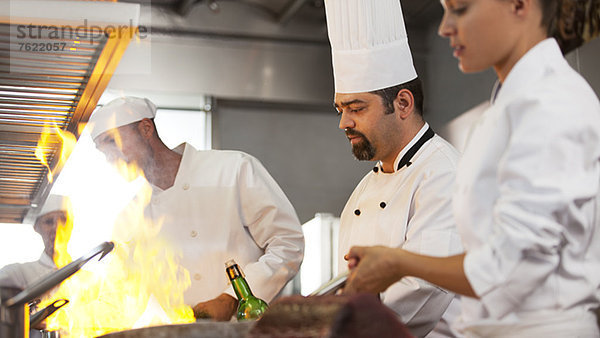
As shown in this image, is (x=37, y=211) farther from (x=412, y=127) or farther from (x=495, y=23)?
(x=495, y=23)

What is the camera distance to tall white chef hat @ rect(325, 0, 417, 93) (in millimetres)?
2312

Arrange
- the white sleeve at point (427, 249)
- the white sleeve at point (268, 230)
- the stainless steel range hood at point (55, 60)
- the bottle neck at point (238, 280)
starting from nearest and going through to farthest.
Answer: the white sleeve at point (427, 249)
the bottle neck at point (238, 280)
the stainless steel range hood at point (55, 60)
the white sleeve at point (268, 230)

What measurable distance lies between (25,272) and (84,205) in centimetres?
74

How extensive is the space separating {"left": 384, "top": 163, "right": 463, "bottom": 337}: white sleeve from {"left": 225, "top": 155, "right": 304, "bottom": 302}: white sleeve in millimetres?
702

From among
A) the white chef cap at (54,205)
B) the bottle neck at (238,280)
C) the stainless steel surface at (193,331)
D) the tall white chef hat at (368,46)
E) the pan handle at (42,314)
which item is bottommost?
the pan handle at (42,314)

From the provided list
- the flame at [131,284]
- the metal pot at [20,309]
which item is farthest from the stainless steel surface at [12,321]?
the flame at [131,284]

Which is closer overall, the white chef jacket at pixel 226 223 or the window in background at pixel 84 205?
the white chef jacket at pixel 226 223

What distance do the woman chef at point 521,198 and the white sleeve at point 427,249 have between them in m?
0.67

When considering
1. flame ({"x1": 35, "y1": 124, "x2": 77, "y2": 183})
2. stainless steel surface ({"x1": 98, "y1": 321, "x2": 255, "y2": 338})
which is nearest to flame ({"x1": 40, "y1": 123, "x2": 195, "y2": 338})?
flame ({"x1": 35, "y1": 124, "x2": 77, "y2": 183})

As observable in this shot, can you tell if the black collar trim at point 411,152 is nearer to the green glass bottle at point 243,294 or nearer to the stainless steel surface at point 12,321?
the green glass bottle at point 243,294

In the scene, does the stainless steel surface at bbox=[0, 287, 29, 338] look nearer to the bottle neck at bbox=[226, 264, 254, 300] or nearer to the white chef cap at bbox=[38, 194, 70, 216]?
the bottle neck at bbox=[226, 264, 254, 300]

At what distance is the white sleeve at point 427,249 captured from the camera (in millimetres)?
1922

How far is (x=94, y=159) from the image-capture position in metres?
4.32

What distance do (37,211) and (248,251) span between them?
4.60ft
